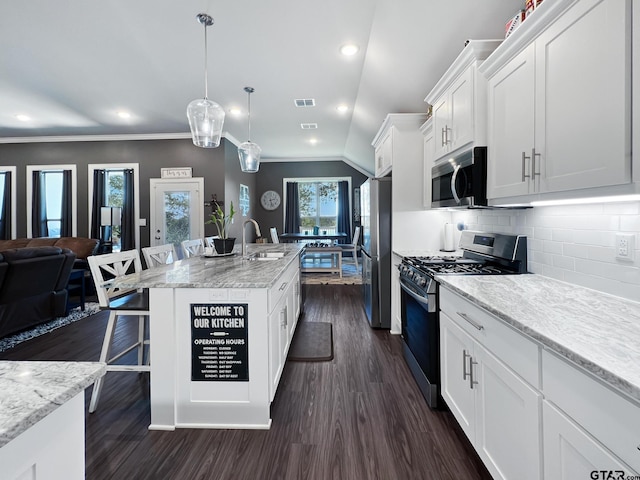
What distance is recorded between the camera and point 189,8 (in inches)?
101

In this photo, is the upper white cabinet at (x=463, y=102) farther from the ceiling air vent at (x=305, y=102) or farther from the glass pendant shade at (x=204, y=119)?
the ceiling air vent at (x=305, y=102)

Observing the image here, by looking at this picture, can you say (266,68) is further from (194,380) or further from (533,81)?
(194,380)

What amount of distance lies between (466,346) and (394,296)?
74.6 inches

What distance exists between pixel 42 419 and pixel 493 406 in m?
1.49

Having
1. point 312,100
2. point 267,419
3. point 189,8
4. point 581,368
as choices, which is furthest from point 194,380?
point 312,100

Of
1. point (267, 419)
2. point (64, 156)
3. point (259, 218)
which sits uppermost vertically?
point (64, 156)

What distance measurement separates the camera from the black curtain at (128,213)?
617 cm

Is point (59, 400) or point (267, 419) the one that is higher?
point (59, 400)

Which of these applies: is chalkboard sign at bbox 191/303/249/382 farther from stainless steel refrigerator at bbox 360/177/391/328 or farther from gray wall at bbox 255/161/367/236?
gray wall at bbox 255/161/367/236

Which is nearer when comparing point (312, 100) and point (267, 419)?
point (267, 419)

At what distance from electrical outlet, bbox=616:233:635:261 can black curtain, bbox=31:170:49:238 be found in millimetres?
8253

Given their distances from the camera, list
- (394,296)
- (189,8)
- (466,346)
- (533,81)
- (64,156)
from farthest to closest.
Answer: (64,156), (394,296), (189,8), (466,346), (533,81)

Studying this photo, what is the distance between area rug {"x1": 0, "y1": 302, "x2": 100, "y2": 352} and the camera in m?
3.23

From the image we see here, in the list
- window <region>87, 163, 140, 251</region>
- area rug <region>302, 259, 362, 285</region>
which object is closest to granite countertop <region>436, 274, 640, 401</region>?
area rug <region>302, 259, 362, 285</region>
